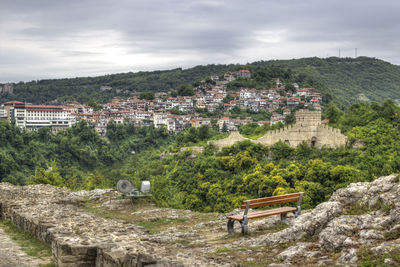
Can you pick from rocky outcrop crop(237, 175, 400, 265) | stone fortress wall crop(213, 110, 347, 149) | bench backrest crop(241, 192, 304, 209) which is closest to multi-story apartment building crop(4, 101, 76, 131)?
stone fortress wall crop(213, 110, 347, 149)

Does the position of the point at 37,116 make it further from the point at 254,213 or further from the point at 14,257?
the point at 254,213

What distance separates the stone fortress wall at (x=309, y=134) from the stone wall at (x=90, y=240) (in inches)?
934

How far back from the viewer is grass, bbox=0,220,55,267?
256 inches

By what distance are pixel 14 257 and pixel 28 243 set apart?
96cm

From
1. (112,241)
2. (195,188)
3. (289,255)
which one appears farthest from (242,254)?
(195,188)

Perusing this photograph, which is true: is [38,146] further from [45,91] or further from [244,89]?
[45,91]

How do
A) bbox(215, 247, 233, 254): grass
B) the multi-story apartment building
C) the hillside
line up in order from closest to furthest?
bbox(215, 247, 233, 254): grass → the multi-story apartment building → the hillside

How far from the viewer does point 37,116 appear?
3086 inches

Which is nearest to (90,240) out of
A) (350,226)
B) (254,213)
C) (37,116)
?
(254,213)

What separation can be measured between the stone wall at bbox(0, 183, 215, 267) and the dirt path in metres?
0.37

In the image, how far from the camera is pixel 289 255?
17.5 ft

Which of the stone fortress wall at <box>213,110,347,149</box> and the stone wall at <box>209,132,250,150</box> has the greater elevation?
the stone fortress wall at <box>213,110,347,149</box>

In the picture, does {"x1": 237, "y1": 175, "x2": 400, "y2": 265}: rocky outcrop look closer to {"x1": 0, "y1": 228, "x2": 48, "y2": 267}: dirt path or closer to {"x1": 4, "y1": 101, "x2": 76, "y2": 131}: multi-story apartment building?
{"x1": 0, "y1": 228, "x2": 48, "y2": 267}: dirt path

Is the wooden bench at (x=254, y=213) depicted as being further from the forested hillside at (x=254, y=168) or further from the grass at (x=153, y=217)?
the forested hillside at (x=254, y=168)
